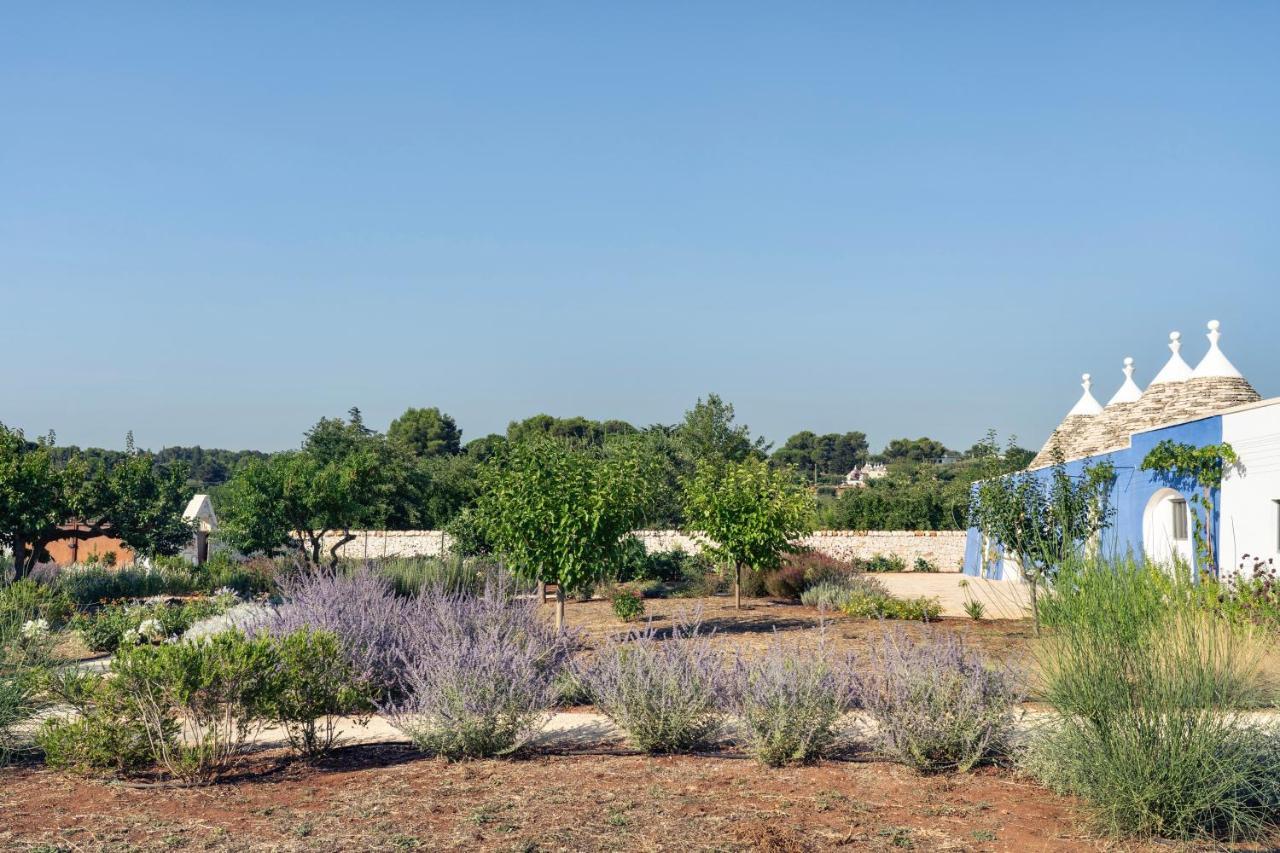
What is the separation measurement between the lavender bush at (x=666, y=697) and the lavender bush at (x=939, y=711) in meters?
1.08

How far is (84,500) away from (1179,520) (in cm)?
1996

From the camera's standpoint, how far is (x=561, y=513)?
13805mm

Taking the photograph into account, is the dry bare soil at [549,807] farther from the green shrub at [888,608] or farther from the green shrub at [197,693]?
the green shrub at [888,608]

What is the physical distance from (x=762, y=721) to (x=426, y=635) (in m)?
2.93

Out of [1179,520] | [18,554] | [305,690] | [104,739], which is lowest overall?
[104,739]

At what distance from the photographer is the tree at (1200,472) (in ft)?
52.6

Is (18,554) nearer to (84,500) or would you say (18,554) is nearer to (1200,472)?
(84,500)

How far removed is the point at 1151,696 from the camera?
17.5ft

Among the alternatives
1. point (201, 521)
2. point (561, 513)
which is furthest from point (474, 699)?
point (201, 521)

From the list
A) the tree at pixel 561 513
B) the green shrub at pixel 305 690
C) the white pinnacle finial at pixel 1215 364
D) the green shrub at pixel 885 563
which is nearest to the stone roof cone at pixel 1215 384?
the white pinnacle finial at pixel 1215 364

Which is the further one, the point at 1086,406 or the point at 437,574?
the point at 1086,406

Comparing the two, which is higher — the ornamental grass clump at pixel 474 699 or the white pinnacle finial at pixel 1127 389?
the white pinnacle finial at pixel 1127 389

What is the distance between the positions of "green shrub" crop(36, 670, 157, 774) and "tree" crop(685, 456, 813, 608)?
1178cm

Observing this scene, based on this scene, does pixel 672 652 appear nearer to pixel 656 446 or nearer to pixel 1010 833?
pixel 1010 833
